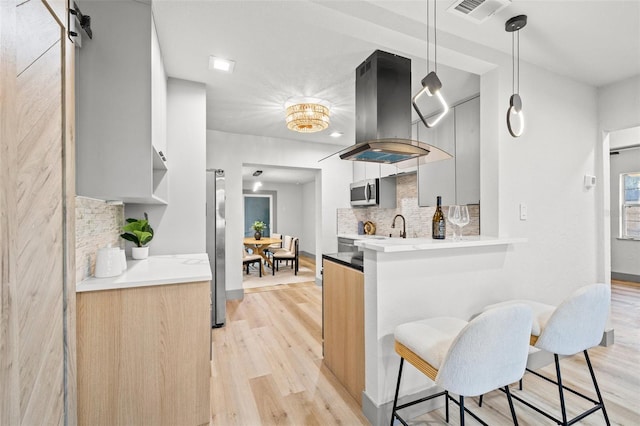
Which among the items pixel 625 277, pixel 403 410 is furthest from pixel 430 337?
pixel 625 277

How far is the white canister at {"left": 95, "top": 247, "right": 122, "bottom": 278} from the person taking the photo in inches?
62.2

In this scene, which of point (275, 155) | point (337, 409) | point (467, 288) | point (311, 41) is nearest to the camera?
point (337, 409)

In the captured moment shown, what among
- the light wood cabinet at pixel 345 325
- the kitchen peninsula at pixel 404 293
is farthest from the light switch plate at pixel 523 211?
the light wood cabinet at pixel 345 325

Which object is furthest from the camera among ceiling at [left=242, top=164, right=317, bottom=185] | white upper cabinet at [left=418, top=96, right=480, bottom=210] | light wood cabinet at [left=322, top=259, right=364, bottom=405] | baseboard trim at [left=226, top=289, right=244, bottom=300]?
ceiling at [left=242, top=164, right=317, bottom=185]

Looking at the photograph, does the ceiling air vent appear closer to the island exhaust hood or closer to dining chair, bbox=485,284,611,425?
the island exhaust hood

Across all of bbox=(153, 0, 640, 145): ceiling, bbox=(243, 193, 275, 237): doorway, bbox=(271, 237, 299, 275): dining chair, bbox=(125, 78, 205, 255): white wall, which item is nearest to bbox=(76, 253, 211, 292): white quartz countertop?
bbox=(125, 78, 205, 255): white wall

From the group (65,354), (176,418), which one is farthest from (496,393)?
(65,354)

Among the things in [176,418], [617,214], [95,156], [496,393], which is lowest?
[496,393]

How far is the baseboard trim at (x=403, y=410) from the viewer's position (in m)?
1.66

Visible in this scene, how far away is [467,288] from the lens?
1.98 meters

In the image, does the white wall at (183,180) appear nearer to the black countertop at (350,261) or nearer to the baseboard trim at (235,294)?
the black countertop at (350,261)

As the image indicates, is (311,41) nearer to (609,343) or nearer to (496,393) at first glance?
(496,393)

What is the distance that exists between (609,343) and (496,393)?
1.64 m

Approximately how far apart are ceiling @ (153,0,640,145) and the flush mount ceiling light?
0.15m
